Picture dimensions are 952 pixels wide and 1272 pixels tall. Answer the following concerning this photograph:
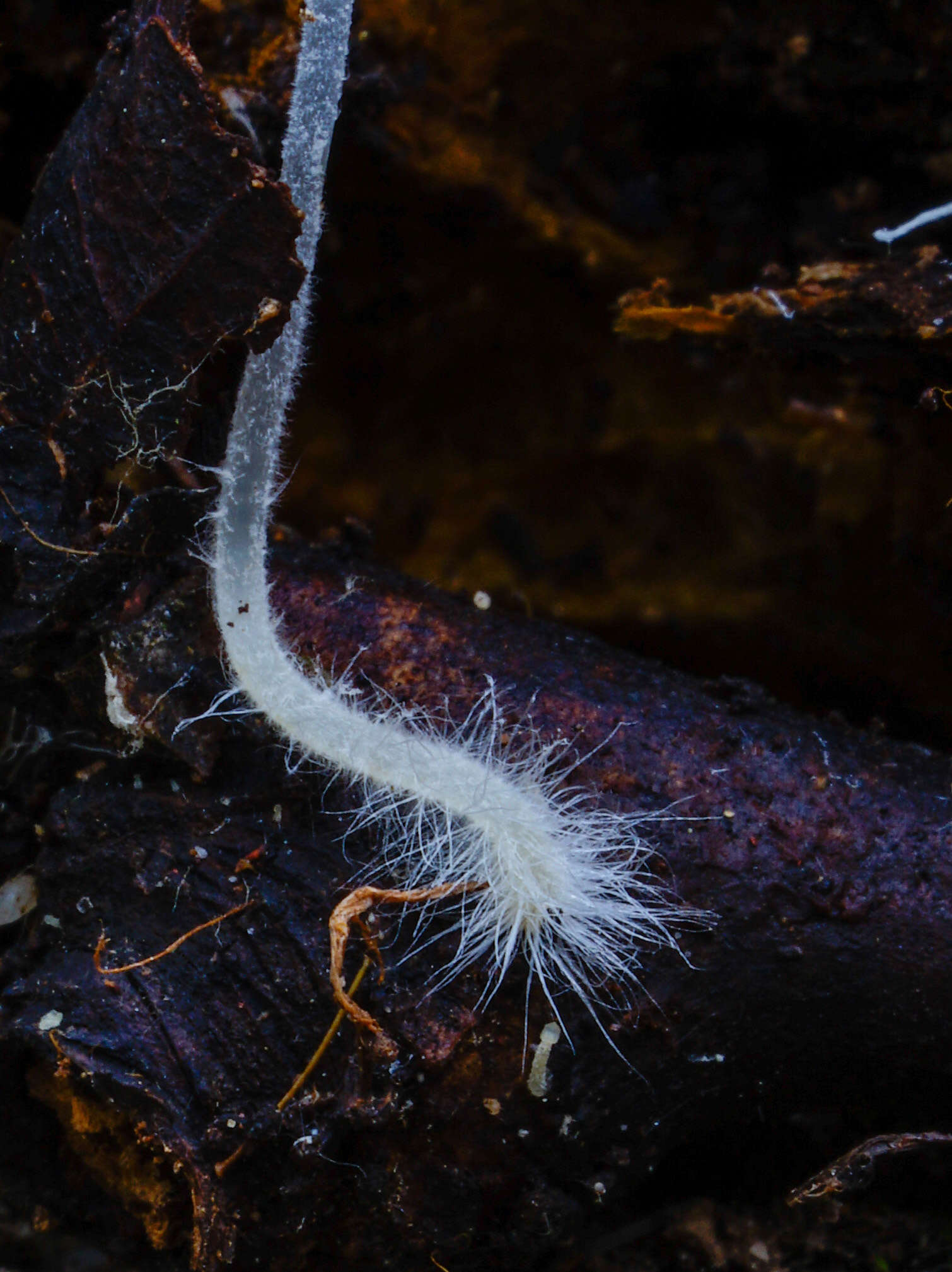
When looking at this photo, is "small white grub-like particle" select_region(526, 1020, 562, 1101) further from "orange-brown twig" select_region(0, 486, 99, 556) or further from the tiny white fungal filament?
the tiny white fungal filament

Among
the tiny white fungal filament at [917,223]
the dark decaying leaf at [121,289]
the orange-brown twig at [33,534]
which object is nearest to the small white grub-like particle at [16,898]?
the dark decaying leaf at [121,289]

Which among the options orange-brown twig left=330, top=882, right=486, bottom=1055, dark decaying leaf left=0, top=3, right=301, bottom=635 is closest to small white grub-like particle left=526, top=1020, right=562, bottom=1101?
orange-brown twig left=330, top=882, right=486, bottom=1055

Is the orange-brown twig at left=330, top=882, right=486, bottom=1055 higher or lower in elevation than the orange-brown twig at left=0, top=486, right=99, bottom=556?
lower

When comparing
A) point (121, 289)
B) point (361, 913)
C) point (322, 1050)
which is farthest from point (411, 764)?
point (121, 289)

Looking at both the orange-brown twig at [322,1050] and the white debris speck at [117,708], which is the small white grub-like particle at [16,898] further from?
the orange-brown twig at [322,1050]

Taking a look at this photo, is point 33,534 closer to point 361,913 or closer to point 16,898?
point 16,898

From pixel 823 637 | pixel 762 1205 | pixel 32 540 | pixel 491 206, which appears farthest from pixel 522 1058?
pixel 491 206

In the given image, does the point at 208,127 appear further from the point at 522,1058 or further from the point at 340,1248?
the point at 340,1248
